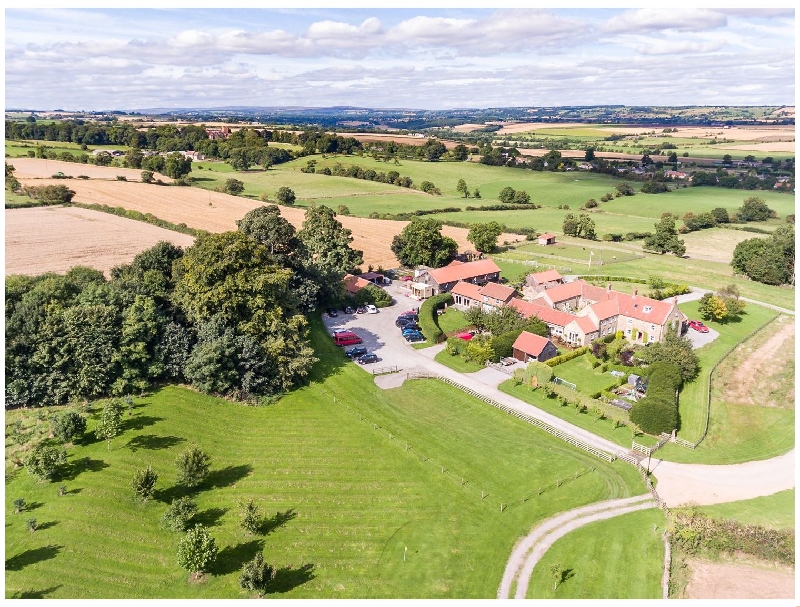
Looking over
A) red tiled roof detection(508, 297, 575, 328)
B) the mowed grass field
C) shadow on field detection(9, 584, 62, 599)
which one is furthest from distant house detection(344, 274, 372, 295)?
shadow on field detection(9, 584, 62, 599)

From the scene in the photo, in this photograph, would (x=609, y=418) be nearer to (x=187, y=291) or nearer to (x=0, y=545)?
(x=187, y=291)

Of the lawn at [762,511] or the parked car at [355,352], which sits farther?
the parked car at [355,352]

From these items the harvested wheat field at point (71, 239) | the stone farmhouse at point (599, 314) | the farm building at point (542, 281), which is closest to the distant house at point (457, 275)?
the farm building at point (542, 281)

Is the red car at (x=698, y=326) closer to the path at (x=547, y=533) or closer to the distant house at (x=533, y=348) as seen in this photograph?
the distant house at (x=533, y=348)

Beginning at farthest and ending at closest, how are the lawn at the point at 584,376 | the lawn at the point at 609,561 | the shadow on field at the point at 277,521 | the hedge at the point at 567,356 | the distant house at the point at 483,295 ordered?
the distant house at the point at 483,295 → the hedge at the point at 567,356 → the lawn at the point at 584,376 → the shadow on field at the point at 277,521 → the lawn at the point at 609,561

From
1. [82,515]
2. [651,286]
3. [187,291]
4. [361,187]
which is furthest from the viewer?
[361,187]

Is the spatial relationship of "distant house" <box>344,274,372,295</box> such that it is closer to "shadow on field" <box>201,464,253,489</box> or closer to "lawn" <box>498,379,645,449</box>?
"lawn" <box>498,379,645,449</box>
